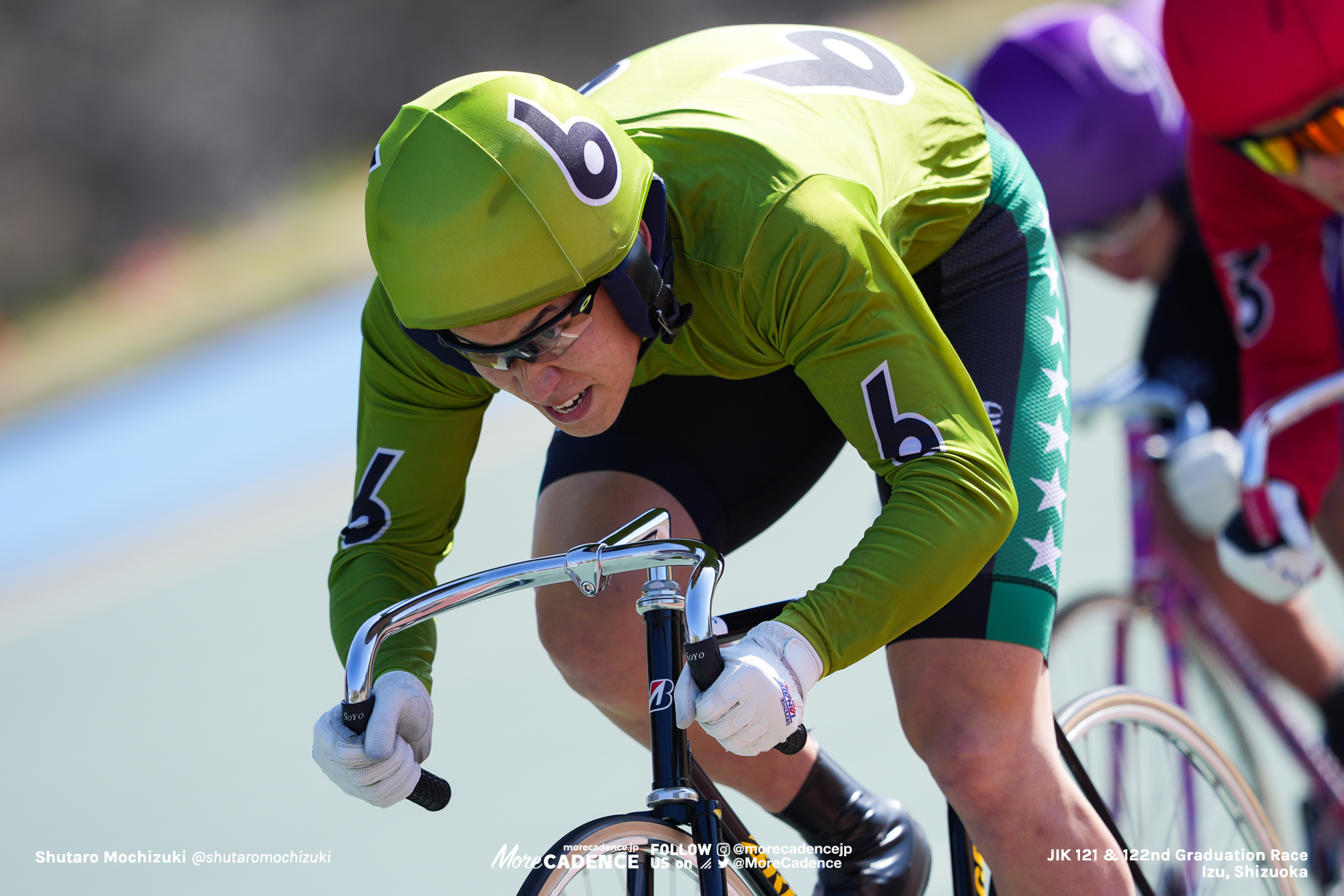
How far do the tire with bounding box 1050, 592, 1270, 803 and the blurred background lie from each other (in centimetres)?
12

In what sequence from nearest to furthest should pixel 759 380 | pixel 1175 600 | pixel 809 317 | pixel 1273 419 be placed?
pixel 809 317 → pixel 759 380 → pixel 1273 419 → pixel 1175 600

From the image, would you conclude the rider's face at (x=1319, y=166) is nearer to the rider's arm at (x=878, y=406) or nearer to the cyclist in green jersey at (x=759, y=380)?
the cyclist in green jersey at (x=759, y=380)

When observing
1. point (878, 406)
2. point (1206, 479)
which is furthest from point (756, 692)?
point (1206, 479)

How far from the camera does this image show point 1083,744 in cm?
274

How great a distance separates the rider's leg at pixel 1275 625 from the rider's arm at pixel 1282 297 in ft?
0.94

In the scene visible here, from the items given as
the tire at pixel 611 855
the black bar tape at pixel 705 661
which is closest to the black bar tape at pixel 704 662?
the black bar tape at pixel 705 661

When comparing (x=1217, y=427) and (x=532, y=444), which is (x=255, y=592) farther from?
(x=1217, y=427)

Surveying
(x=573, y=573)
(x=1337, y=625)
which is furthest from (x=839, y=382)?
(x=1337, y=625)

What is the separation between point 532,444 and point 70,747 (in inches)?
116

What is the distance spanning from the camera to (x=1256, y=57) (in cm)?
302

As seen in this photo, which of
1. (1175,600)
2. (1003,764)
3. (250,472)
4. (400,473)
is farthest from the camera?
(250,472)

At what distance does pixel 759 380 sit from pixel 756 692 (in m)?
0.92

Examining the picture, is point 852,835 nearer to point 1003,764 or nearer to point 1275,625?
point 1003,764

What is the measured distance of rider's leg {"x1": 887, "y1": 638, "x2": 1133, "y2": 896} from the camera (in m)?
2.25
